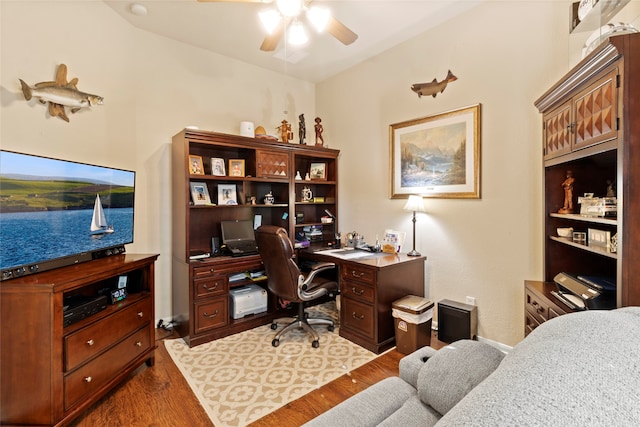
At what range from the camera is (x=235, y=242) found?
3285 mm

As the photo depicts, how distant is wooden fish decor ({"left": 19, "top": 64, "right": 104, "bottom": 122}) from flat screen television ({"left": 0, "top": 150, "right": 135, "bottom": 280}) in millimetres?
618

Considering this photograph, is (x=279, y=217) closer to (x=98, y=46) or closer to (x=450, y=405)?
(x=98, y=46)

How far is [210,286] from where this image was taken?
2863 millimetres

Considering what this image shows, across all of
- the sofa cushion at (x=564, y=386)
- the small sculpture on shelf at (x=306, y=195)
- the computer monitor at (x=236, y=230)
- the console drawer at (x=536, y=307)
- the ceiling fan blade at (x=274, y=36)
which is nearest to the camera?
the sofa cushion at (x=564, y=386)

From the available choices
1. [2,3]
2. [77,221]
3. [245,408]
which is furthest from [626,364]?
[2,3]

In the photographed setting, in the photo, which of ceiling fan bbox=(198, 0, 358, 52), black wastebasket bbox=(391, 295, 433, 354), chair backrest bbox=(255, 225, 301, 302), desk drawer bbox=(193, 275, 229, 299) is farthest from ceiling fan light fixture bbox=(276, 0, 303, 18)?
black wastebasket bbox=(391, 295, 433, 354)

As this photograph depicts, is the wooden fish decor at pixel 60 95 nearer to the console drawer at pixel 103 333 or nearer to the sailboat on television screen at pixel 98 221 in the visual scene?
the sailboat on television screen at pixel 98 221

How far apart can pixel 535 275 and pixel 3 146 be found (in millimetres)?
3983

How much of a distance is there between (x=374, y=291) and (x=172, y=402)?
171cm

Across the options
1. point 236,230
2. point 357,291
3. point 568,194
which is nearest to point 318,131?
point 236,230

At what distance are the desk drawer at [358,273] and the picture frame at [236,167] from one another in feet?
4.95

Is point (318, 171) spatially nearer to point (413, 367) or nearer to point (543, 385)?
point (413, 367)

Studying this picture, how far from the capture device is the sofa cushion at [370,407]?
93 cm

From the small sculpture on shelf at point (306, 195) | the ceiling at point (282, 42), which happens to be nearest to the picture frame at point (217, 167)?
the small sculpture on shelf at point (306, 195)
